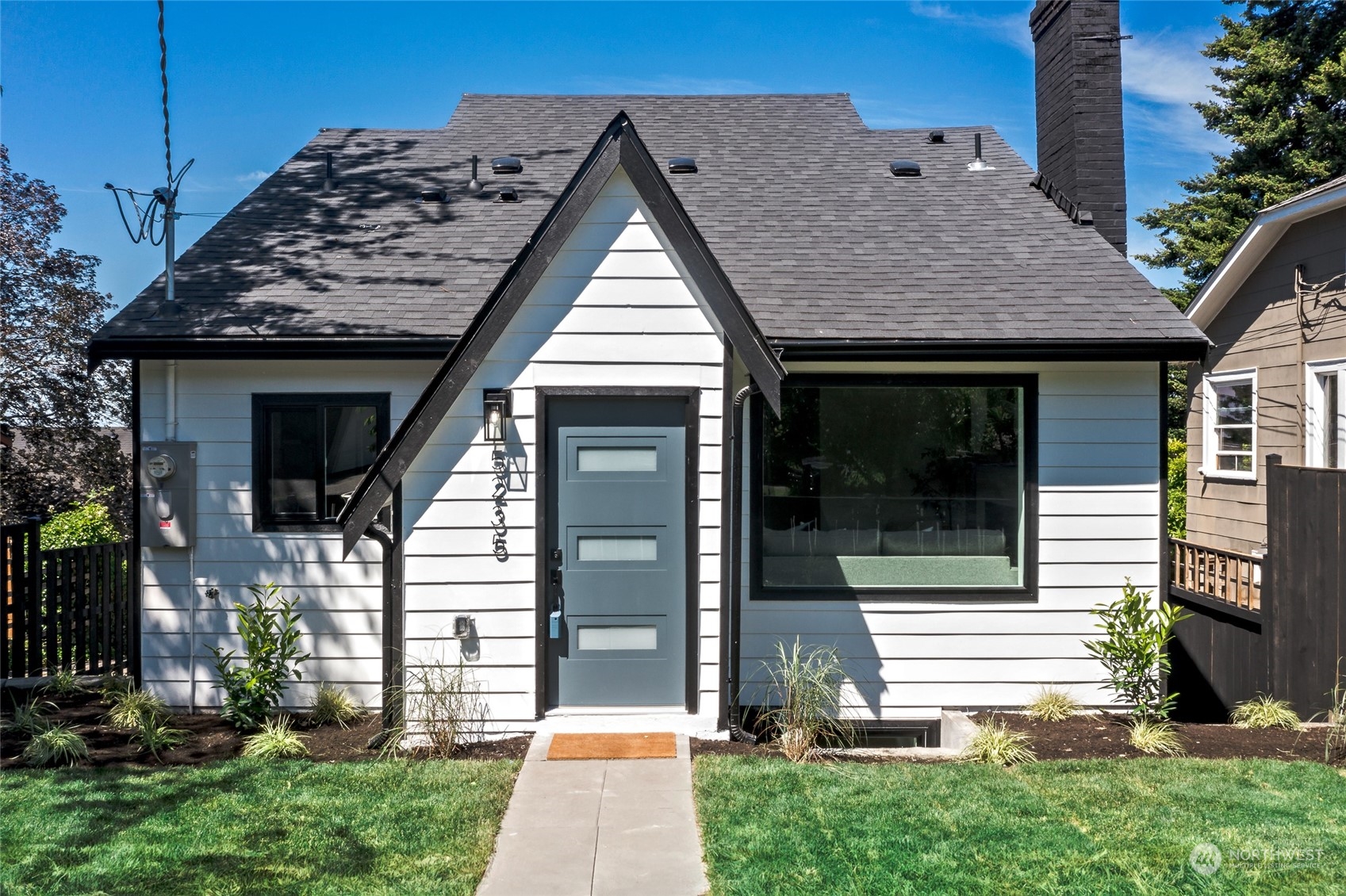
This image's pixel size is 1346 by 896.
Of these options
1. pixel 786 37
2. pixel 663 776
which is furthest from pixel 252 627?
pixel 786 37

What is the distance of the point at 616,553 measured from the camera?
6.27 m

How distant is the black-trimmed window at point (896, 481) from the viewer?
7.26 metres

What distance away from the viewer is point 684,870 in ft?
13.7

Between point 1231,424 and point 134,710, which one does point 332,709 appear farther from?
point 1231,424

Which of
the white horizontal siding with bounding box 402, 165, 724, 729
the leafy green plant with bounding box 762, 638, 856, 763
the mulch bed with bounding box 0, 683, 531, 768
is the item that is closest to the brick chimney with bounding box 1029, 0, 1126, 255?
the white horizontal siding with bounding box 402, 165, 724, 729

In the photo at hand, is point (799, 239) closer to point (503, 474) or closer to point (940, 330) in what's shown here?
point (940, 330)

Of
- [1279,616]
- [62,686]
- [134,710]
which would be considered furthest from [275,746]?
[1279,616]

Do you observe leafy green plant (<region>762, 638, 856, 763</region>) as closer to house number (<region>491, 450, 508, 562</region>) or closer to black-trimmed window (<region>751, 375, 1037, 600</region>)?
black-trimmed window (<region>751, 375, 1037, 600</region>)

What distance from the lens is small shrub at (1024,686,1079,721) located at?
682 centimetres

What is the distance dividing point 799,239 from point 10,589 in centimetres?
749

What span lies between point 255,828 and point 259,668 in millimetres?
2144

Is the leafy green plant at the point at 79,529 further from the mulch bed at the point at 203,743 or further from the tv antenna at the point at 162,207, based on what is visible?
the tv antenna at the point at 162,207

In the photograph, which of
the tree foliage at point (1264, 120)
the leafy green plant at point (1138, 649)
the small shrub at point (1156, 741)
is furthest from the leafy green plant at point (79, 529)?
the tree foliage at point (1264, 120)

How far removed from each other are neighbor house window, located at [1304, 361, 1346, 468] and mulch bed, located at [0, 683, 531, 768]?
30.4 feet
